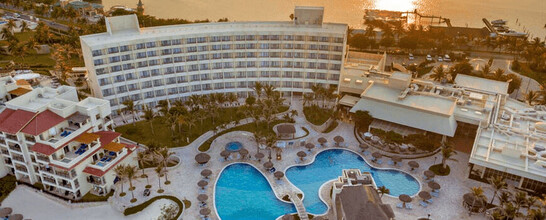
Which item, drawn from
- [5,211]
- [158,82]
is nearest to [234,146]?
[158,82]

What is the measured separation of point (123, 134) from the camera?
7056 cm

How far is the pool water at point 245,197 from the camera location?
177 ft

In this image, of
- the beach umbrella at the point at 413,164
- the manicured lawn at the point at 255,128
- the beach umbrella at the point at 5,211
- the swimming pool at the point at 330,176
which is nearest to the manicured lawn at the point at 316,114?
the manicured lawn at the point at 255,128

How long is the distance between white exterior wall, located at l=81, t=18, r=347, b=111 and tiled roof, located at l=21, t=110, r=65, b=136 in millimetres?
19126

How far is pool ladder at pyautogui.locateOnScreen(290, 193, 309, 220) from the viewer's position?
173ft

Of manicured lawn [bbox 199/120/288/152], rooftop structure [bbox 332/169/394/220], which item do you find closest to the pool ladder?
rooftop structure [bbox 332/169/394/220]

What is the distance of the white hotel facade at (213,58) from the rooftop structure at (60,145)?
17378 mm

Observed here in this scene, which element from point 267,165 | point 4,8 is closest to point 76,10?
point 4,8

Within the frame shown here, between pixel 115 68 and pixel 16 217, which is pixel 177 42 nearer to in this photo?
pixel 115 68

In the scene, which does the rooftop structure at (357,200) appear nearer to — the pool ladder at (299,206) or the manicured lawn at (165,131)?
the pool ladder at (299,206)

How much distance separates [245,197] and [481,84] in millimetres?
59716

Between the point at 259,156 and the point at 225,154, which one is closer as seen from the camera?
the point at 225,154

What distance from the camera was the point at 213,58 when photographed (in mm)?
82062

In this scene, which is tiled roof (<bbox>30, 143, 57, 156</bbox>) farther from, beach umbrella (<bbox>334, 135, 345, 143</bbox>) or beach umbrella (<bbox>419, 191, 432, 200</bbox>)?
beach umbrella (<bbox>419, 191, 432, 200</bbox>)
